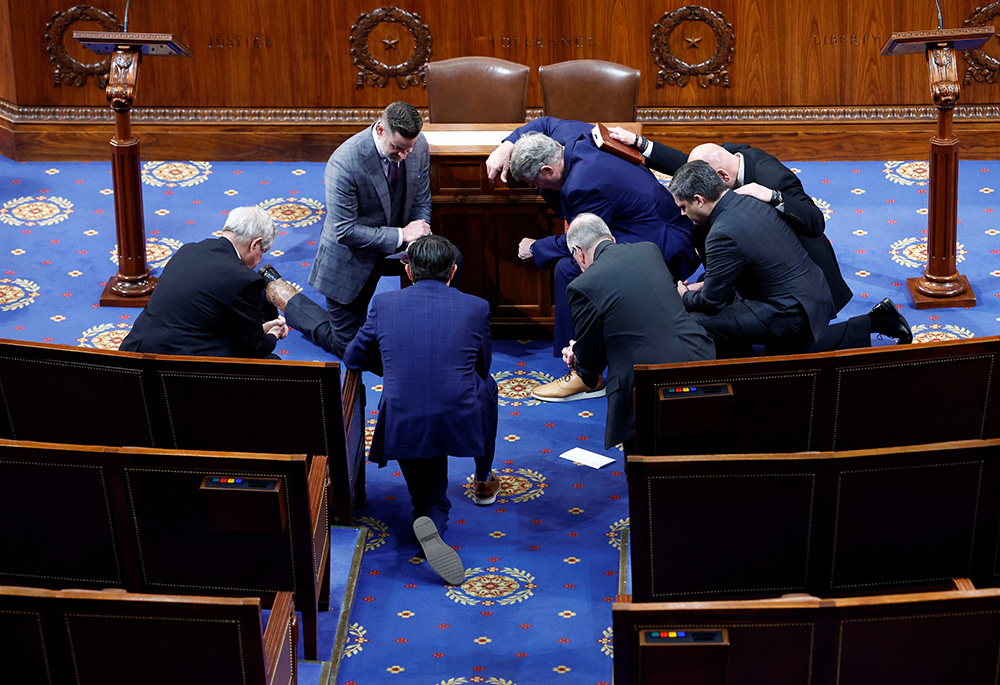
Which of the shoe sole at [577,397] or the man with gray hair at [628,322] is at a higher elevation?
the man with gray hair at [628,322]

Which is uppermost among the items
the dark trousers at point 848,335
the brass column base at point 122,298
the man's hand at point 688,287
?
the man's hand at point 688,287

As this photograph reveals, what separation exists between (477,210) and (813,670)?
315 cm

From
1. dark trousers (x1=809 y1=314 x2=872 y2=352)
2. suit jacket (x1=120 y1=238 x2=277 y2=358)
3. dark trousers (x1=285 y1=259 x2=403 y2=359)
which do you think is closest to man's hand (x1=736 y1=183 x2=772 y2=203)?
dark trousers (x1=809 y1=314 x2=872 y2=352)

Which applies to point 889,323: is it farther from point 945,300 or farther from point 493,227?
point 493,227

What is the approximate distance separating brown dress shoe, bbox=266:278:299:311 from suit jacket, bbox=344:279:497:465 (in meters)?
1.56

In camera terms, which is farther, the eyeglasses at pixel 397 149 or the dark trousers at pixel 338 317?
the dark trousers at pixel 338 317

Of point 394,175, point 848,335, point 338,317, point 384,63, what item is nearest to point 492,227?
point 394,175

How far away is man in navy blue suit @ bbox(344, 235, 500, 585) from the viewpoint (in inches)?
161

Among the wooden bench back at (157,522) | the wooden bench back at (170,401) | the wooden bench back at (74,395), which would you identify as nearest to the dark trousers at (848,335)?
the wooden bench back at (170,401)

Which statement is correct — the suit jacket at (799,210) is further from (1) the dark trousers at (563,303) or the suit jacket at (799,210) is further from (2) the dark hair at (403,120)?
(2) the dark hair at (403,120)

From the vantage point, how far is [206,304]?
4.20 metres

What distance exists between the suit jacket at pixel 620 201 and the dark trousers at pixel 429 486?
1.36 m

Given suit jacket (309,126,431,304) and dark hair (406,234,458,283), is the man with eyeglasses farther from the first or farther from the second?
dark hair (406,234,458,283)

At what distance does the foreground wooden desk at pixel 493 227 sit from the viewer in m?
5.52
